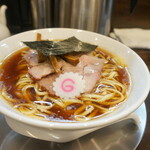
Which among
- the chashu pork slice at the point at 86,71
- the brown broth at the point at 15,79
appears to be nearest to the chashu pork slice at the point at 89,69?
the chashu pork slice at the point at 86,71

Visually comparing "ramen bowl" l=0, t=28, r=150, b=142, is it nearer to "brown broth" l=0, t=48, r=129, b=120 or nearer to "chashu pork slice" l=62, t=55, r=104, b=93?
"brown broth" l=0, t=48, r=129, b=120

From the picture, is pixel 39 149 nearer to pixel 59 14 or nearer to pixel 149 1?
pixel 59 14

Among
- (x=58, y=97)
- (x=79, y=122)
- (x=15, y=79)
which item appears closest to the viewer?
(x=79, y=122)

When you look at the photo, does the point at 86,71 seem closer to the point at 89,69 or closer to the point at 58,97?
the point at 89,69

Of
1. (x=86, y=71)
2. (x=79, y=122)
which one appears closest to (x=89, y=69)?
(x=86, y=71)

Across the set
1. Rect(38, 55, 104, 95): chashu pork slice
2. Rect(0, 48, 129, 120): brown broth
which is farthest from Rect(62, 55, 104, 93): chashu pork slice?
Rect(0, 48, 129, 120): brown broth

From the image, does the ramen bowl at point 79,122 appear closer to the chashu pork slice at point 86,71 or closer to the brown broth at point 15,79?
the brown broth at point 15,79
